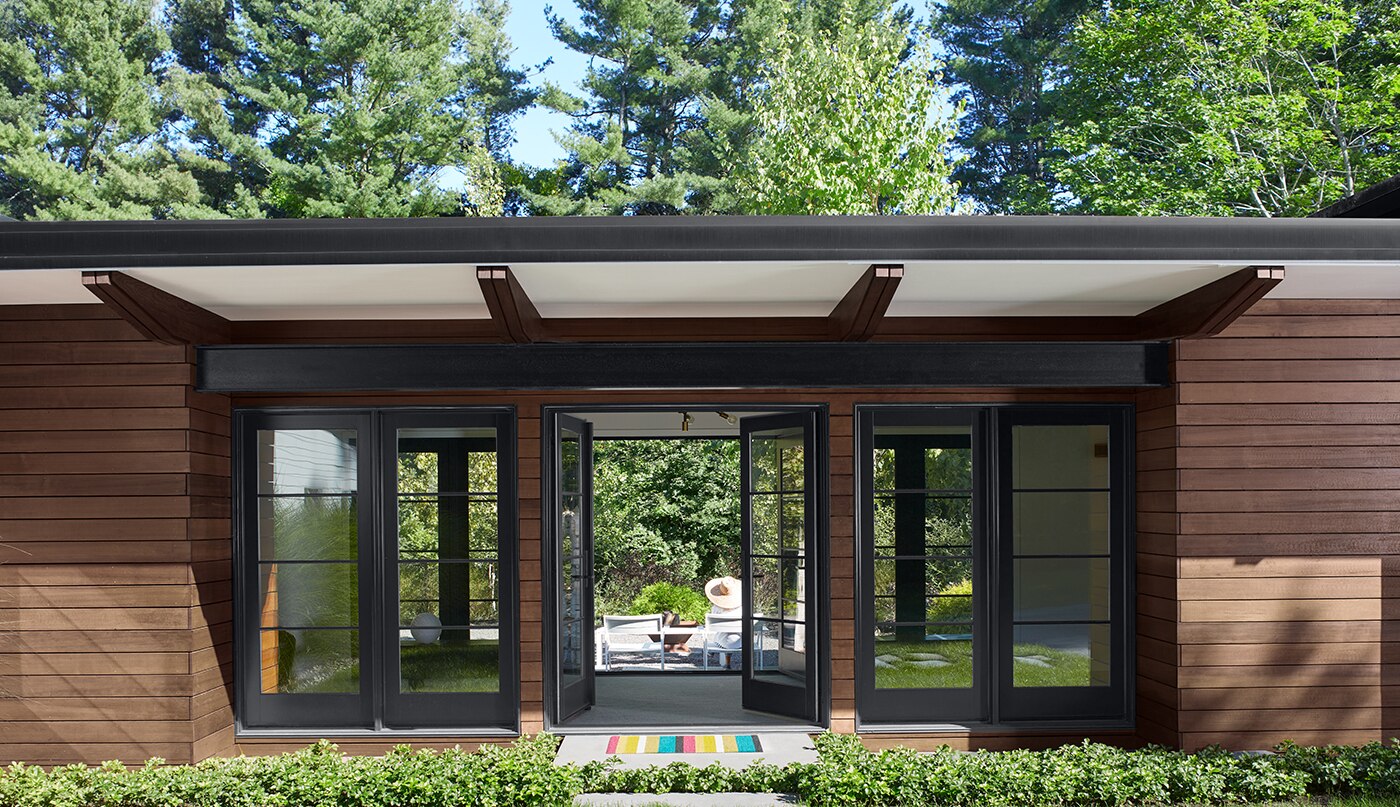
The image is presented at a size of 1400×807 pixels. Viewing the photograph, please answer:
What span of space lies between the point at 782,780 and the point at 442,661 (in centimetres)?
210

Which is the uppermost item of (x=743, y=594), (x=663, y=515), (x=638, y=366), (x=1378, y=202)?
(x=1378, y=202)

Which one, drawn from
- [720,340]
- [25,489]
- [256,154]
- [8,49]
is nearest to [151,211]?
[256,154]

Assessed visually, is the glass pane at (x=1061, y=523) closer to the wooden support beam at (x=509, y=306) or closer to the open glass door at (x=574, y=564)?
the open glass door at (x=574, y=564)

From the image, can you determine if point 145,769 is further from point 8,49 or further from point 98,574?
point 8,49

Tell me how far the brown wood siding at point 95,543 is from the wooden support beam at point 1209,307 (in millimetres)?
5119

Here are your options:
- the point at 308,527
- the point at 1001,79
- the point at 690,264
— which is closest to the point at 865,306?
the point at 690,264

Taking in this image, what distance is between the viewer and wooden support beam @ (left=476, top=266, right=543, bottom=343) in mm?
4844

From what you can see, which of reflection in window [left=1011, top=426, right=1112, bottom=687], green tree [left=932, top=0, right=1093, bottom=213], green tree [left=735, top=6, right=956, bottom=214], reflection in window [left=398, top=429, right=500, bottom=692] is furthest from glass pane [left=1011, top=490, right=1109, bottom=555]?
green tree [left=932, top=0, right=1093, bottom=213]

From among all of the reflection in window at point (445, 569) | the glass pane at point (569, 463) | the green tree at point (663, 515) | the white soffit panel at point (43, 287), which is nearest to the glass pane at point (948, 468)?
the glass pane at point (569, 463)

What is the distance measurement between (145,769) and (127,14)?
18.7m

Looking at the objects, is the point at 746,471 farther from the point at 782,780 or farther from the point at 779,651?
the point at 782,780

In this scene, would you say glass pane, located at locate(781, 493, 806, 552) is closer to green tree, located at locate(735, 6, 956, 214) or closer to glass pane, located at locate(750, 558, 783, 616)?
glass pane, located at locate(750, 558, 783, 616)

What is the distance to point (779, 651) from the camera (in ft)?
22.2

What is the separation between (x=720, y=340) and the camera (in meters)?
6.12
